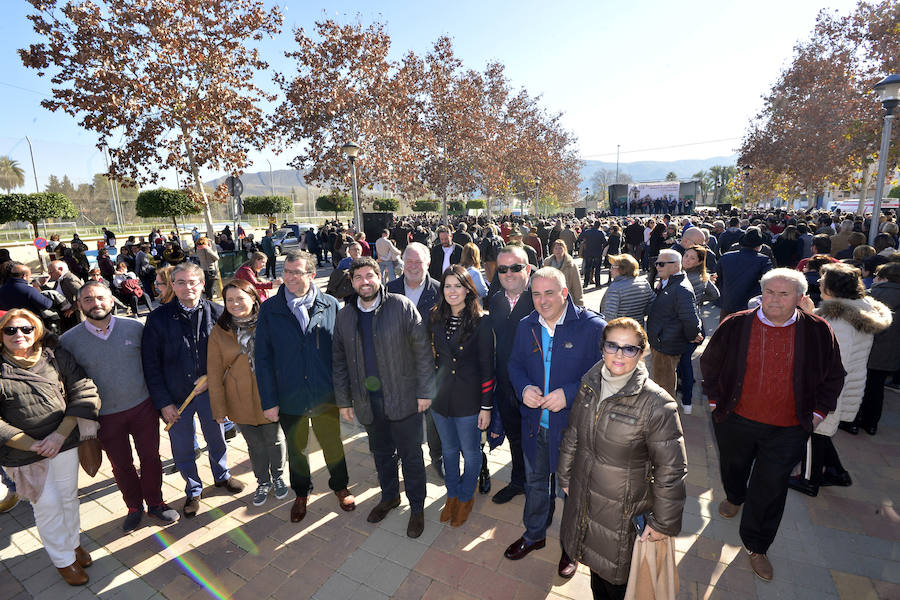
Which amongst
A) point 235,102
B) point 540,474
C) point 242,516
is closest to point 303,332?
point 242,516

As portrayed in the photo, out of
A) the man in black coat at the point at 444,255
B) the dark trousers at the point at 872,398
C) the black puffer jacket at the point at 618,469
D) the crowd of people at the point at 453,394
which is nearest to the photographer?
the black puffer jacket at the point at 618,469

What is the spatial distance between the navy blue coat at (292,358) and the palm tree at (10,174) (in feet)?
298

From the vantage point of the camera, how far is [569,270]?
20.5 ft

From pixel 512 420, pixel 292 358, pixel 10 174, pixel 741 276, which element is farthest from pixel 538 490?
pixel 10 174

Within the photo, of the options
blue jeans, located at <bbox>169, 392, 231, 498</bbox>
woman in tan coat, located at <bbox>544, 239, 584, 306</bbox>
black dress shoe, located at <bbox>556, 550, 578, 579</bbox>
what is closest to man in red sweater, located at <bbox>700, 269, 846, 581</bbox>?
black dress shoe, located at <bbox>556, 550, 578, 579</bbox>

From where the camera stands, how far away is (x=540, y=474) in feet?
9.73

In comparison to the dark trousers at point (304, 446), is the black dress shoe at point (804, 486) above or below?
below

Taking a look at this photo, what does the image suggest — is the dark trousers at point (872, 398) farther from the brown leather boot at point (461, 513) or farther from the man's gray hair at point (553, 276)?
the brown leather boot at point (461, 513)

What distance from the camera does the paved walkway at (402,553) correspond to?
9.38ft

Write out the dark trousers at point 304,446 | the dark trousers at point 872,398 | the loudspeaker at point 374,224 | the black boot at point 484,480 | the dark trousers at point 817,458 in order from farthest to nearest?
the loudspeaker at point 374,224
the dark trousers at point 872,398
the black boot at point 484,480
the dark trousers at point 817,458
the dark trousers at point 304,446

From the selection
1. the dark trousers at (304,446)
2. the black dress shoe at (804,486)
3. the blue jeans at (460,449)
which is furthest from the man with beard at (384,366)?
the black dress shoe at (804,486)

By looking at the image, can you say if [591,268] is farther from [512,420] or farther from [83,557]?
[83,557]

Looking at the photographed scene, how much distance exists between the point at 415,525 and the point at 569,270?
4.17 meters

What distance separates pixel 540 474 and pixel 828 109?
23704mm
